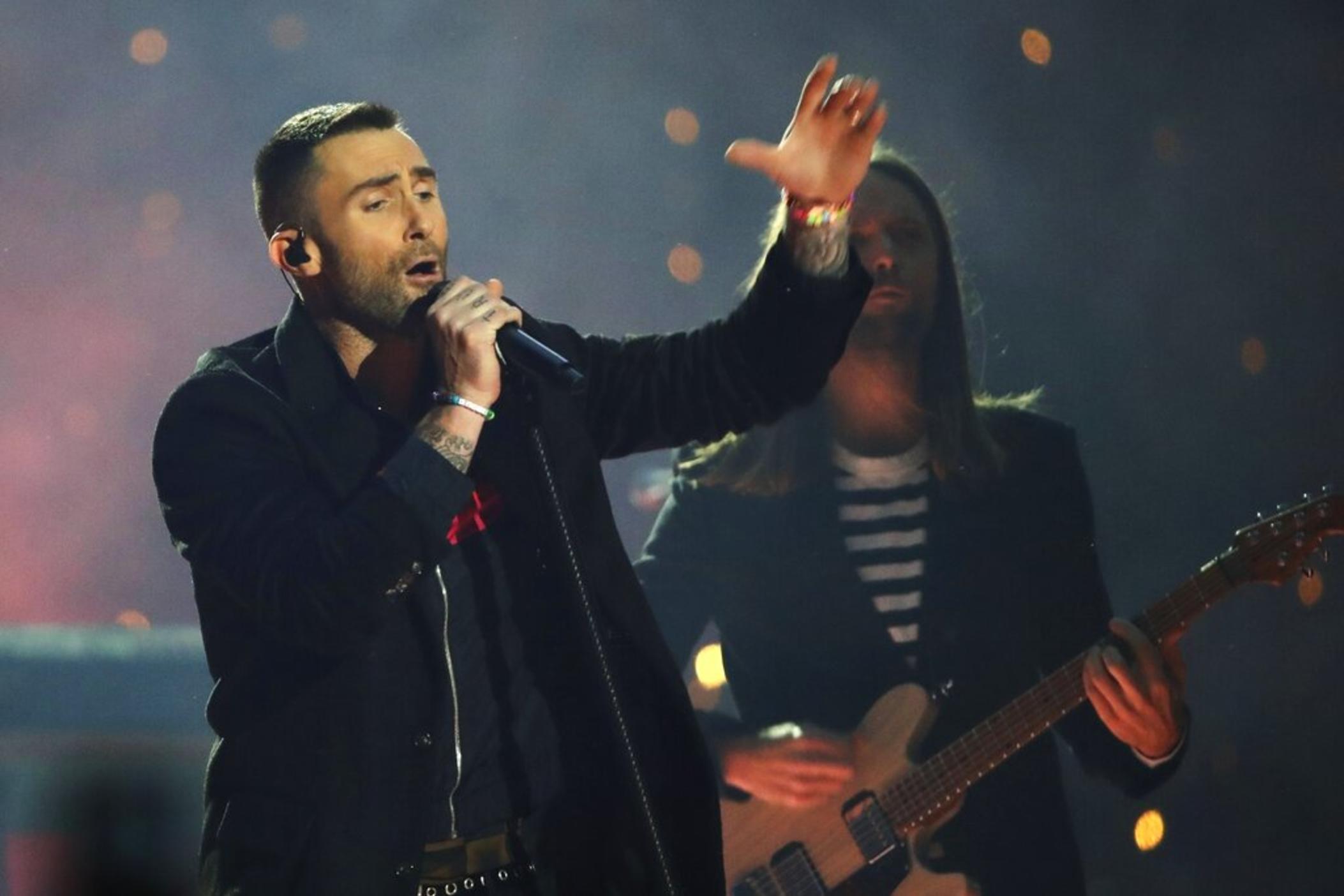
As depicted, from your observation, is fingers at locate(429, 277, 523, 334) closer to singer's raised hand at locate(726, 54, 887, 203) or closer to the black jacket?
the black jacket

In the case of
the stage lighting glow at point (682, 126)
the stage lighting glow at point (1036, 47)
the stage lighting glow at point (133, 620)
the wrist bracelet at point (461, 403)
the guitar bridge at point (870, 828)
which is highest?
the stage lighting glow at point (682, 126)

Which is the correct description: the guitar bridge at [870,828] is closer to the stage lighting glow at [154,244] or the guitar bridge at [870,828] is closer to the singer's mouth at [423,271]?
the singer's mouth at [423,271]

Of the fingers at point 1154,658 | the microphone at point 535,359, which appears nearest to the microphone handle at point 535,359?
the microphone at point 535,359

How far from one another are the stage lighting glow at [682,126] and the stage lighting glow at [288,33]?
3.45ft

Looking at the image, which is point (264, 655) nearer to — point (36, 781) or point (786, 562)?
point (786, 562)

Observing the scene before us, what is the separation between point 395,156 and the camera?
2.08 m

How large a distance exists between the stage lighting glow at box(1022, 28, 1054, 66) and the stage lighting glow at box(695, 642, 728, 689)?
1.84m

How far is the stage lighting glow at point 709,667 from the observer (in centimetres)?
378

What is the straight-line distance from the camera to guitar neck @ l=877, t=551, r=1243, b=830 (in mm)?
3131

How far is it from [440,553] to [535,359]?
0.28 metres

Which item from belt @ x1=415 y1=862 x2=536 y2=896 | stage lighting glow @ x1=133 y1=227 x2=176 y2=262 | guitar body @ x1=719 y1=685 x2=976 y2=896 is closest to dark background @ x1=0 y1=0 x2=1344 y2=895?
stage lighting glow @ x1=133 y1=227 x2=176 y2=262

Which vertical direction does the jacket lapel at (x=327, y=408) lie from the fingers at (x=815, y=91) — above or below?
below

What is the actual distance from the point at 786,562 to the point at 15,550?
2.23 meters

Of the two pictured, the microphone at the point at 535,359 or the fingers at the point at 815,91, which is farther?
the fingers at the point at 815,91
